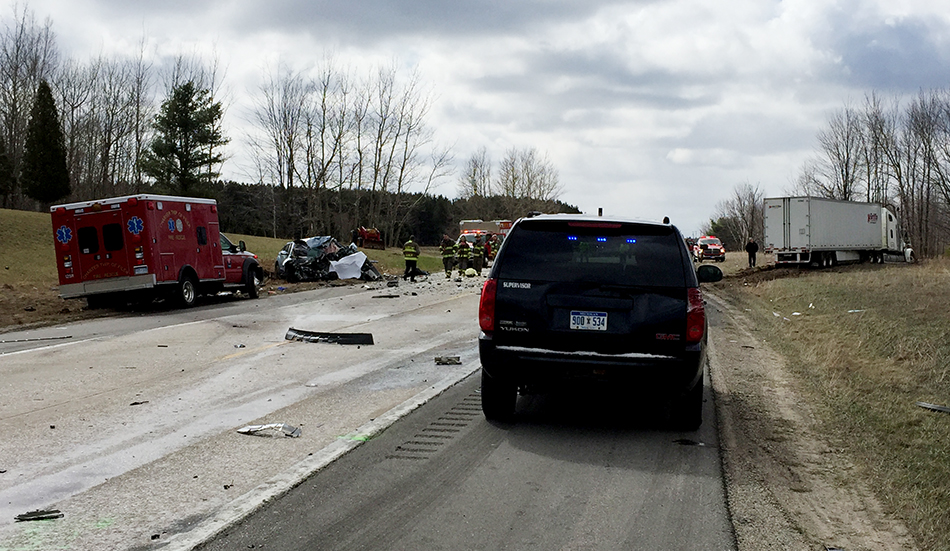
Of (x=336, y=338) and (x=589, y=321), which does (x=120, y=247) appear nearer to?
(x=336, y=338)

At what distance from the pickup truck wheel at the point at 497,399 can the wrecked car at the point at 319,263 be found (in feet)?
78.7

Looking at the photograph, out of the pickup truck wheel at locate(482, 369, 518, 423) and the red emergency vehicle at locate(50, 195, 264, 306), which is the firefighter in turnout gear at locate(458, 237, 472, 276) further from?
the pickup truck wheel at locate(482, 369, 518, 423)

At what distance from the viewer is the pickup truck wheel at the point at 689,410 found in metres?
7.09

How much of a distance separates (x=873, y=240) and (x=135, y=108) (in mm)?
50431

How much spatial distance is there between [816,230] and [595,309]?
35028mm

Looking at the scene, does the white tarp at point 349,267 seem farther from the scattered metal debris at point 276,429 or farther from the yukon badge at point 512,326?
the yukon badge at point 512,326

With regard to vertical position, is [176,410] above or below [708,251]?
below

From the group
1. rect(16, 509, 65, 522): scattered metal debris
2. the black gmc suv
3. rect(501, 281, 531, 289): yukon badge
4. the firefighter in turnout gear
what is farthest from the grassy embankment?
the firefighter in turnout gear

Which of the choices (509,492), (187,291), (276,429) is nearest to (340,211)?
(187,291)

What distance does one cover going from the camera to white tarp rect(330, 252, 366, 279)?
1217 inches

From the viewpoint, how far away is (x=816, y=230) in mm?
38312

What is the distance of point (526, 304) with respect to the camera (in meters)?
6.77

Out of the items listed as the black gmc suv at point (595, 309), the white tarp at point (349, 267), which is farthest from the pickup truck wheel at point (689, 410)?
the white tarp at point (349, 267)

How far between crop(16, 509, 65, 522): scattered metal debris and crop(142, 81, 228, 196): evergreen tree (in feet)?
180
